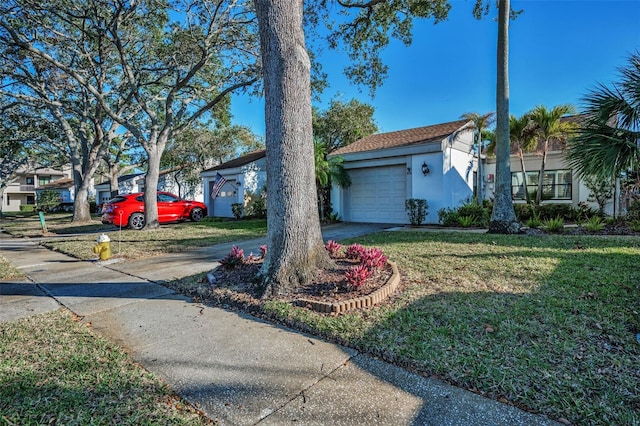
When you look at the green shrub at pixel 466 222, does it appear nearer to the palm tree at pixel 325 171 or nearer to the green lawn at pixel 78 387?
the palm tree at pixel 325 171

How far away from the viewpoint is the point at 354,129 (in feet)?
75.2

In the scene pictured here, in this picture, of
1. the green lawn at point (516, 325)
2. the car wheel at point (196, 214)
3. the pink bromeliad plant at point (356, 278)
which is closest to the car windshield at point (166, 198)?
the car wheel at point (196, 214)

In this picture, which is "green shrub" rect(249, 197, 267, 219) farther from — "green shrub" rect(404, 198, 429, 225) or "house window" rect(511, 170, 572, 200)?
"house window" rect(511, 170, 572, 200)

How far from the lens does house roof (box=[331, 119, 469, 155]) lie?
12189mm

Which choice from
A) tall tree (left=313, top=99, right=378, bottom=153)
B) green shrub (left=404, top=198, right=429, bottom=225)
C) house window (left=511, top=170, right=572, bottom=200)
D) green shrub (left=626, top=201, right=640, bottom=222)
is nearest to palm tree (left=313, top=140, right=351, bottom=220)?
green shrub (left=404, top=198, right=429, bottom=225)

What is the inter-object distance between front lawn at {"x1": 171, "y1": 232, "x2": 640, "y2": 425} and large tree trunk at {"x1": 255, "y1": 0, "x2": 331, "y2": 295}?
2.35ft

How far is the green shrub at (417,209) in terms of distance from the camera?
11586mm

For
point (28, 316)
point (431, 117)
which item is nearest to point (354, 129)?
point (431, 117)

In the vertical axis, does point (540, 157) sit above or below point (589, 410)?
above

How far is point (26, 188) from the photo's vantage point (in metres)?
47.9

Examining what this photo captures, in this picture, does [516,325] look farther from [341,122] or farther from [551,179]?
[341,122]

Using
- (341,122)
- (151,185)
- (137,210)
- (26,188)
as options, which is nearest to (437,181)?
(151,185)

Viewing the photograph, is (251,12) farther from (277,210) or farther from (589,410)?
(589,410)

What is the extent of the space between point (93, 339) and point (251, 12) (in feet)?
36.9
